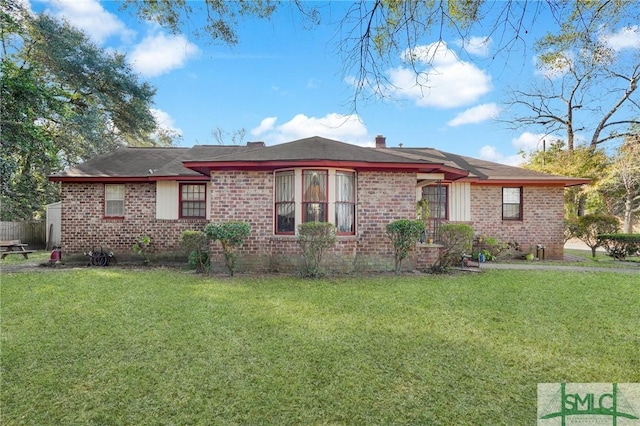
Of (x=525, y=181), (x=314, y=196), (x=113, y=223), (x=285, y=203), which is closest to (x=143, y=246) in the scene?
(x=113, y=223)

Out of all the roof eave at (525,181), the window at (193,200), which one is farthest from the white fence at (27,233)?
the roof eave at (525,181)

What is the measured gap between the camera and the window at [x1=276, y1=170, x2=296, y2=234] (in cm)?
918

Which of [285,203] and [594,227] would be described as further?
[594,227]

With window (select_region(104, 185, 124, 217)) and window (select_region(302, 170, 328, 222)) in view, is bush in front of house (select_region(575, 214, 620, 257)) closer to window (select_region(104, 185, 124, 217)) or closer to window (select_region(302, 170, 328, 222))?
window (select_region(302, 170, 328, 222))

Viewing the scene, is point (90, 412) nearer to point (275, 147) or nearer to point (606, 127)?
point (275, 147)

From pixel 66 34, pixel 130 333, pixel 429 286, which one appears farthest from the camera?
pixel 66 34

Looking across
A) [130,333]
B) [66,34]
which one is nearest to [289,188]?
[130,333]

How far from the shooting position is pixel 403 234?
867cm

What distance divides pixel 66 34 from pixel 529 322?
79.7 ft

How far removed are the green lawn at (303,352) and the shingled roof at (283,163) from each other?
353cm

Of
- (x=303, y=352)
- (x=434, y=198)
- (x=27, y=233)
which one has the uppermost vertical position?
(x=434, y=198)

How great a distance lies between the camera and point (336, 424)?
258cm

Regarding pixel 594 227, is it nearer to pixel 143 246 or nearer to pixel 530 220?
pixel 530 220

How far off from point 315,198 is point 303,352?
5601 mm
